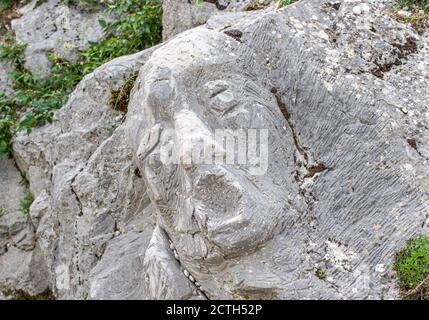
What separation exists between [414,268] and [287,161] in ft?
4.10

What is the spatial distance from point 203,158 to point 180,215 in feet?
1.74

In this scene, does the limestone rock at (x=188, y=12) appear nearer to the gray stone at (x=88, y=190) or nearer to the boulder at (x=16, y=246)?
the gray stone at (x=88, y=190)

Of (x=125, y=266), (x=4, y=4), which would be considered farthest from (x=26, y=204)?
(x=4, y=4)

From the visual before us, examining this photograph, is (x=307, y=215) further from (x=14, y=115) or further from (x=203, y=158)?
(x=14, y=115)

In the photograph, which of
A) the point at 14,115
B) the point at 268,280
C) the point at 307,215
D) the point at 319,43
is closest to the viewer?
the point at 268,280

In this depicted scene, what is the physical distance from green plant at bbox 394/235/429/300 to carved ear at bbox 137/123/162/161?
2.05 metres

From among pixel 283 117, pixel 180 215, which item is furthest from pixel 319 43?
pixel 180 215

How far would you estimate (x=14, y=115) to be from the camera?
759cm

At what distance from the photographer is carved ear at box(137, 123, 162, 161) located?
14.4ft

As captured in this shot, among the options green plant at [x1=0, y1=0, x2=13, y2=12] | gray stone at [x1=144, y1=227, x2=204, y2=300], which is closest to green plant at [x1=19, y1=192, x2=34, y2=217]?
gray stone at [x1=144, y1=227, x2=204, y2=300]

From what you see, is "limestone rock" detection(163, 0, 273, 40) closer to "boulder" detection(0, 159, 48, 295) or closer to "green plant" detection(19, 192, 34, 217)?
"green plant" detection(19, 192, 34, 217)

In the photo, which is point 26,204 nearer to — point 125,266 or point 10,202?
point 10,202

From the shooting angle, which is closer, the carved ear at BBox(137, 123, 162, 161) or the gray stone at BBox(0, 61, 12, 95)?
the carved ear at BBox(137, 123, 162, 161)
